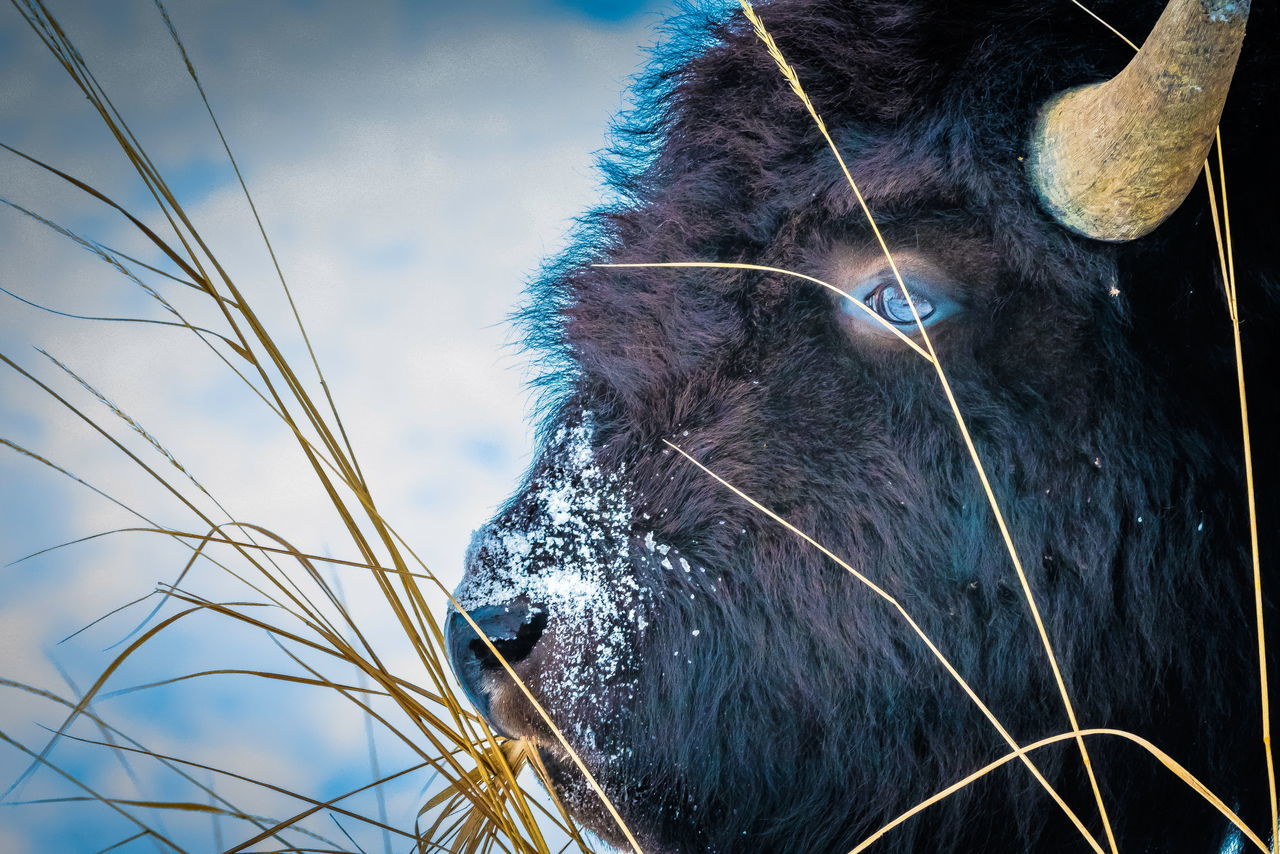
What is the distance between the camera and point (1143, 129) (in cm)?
83

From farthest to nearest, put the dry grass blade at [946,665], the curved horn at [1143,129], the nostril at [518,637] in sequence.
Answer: the nostril at [518,637] → the curved horn at [1143,129] → the dry grass blade at [946,665]

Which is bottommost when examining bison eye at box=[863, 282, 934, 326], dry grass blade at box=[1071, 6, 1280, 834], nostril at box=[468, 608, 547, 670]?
dry grass blade at box=[1071, 6, 1280, 834]

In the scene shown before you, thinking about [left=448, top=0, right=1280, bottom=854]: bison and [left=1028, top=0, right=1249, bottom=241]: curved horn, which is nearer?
[left=1028, top=0, right=1249, bottom=241]: curved horn

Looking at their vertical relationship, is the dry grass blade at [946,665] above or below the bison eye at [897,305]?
below

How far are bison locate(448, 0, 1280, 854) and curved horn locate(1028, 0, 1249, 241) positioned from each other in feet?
0.03

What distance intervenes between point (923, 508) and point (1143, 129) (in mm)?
483

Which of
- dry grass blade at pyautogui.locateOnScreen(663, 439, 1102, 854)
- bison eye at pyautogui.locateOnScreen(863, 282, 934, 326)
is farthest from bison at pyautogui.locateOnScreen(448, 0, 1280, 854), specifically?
dry grass blade at pyautogui.locateOnScreen(663, 439, 1102, 854)

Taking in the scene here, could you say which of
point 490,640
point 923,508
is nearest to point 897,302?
point 923,508

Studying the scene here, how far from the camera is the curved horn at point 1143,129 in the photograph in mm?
757

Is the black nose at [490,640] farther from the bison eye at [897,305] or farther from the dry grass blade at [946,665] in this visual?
the bison eye at [897,305]

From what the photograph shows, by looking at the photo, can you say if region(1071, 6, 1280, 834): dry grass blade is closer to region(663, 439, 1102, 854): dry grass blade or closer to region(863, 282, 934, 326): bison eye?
region(663, 439, 1102, 854): dry grass blade

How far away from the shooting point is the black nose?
1005mm

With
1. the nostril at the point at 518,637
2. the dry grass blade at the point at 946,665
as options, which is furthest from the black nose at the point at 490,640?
the dry grass blade at the point at 946,665

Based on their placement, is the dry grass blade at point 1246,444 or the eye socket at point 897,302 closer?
the dry grass blade at point 1246,444
